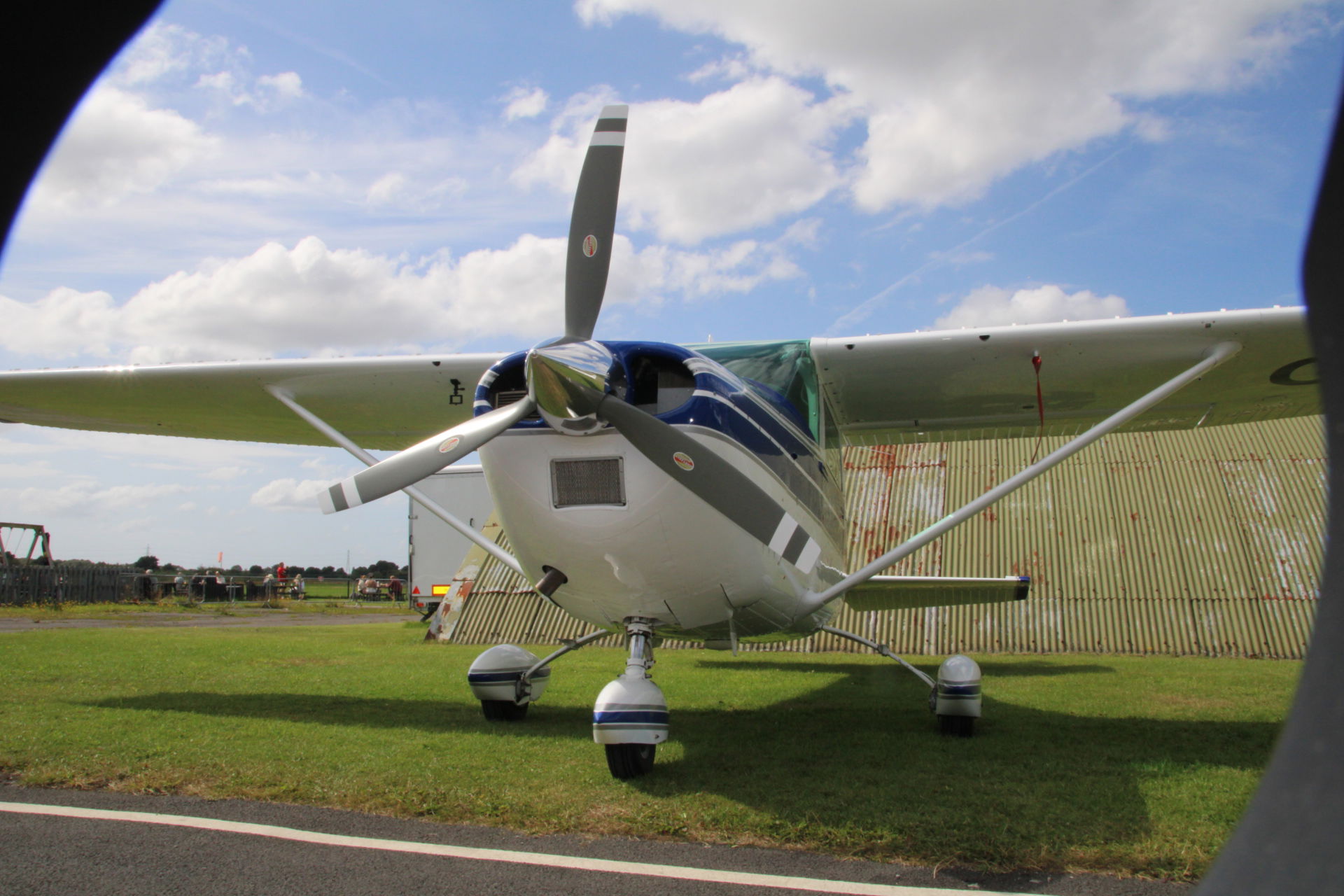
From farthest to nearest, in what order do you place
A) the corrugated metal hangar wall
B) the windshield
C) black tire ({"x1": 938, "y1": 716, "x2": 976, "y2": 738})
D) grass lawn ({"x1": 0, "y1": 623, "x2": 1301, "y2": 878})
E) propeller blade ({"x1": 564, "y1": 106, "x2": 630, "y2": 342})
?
the corrugated metal hangar wall < black tire ({"x1": 938, "y1": 716, "x2": 976, "y2": 738}) < the windshield < propeller blade ({"x1": 564, "y1": 106, "x2": 630, "y2": 342}) < grass lawn ({"x1": 0, "y1": 623, "x2": 1301, "y2": 878})

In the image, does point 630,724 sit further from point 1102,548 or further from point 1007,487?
point 1102,548

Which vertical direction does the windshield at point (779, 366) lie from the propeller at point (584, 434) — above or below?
above

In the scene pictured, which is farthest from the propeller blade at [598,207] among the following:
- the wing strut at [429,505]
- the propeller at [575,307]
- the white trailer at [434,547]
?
the white trailer at [434,547]

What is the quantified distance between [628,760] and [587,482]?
151 cm

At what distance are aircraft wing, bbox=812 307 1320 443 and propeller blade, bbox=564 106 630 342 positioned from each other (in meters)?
2.33

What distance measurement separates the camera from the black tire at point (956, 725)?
6.15 metres

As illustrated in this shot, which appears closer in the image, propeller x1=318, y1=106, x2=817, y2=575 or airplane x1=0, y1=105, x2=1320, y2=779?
propeller x1=318, y1=106, x2=817, y2=575

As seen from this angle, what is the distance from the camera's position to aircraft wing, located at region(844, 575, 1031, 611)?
762cm

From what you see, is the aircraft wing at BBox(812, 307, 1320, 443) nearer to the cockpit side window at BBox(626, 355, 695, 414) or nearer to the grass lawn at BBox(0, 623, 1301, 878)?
the cockpit side window at BBox(626, 355, 695, 414)

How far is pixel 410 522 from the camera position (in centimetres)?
2273

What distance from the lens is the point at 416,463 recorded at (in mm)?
4348

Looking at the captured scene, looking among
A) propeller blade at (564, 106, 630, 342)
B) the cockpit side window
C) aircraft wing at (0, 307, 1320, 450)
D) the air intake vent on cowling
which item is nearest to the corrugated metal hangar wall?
aircraft wing at (0, 307, 1320, 450)

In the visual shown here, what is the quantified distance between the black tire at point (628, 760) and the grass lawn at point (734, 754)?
0.25ft

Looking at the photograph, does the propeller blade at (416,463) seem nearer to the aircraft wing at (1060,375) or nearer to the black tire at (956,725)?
the aircraft wing at (1060,375)
